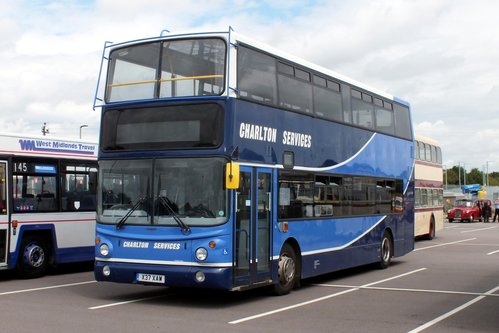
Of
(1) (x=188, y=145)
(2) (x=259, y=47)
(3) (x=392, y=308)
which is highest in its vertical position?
(2) (x=259, y=47)

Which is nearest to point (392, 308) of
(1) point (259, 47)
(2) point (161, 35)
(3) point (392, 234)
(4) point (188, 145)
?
(4) point (188, 145)

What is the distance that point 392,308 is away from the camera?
10992 millimetres

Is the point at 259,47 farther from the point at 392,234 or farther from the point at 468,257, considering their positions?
the point at 468,257

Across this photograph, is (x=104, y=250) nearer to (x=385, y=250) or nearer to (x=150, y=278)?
(x=150, y=278)

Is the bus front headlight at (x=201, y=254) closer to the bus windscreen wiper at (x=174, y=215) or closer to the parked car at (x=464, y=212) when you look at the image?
the bus windscreen wiper at (x=174, y=215)

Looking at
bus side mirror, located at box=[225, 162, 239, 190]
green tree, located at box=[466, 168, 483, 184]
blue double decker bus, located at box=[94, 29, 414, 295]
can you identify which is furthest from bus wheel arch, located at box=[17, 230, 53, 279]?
green tree, located at box=[466, 168, 483, 184]

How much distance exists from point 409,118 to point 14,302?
40.8 ft

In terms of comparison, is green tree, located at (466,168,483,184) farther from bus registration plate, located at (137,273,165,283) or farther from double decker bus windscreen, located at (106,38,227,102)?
bus registration plate, located at (137,273,165,283)

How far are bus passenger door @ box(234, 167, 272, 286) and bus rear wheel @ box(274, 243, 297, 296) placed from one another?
538mm

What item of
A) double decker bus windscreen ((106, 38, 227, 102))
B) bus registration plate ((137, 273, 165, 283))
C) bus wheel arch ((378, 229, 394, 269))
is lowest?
bus registration plate ((137, 273, 165, 283))

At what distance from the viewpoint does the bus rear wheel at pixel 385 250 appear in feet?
57.1

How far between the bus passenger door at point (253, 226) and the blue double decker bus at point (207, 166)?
1.2 inches

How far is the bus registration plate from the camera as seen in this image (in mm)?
10766

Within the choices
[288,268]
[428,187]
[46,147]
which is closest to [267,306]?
[288,268]
